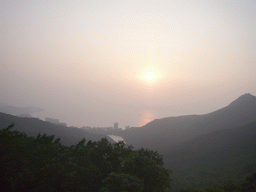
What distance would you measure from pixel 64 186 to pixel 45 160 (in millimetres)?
2890

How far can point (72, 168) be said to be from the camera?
58.5 feet

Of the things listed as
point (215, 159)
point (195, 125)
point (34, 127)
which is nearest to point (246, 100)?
point (195, 125)

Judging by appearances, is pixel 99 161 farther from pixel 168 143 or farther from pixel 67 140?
pixel 168 143

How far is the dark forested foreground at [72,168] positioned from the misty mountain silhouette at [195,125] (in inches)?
1963

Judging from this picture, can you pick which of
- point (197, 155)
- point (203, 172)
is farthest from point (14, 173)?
point (197, 155)

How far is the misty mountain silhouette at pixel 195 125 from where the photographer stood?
72.2 m

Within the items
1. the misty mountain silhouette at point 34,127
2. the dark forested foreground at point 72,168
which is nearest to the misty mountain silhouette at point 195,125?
the misty mountain silhouette at point 34,127

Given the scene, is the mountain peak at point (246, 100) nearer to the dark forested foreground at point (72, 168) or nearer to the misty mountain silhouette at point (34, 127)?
the misty mountain silhouette at point (34, 127)

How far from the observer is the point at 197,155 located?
5028 centimetres

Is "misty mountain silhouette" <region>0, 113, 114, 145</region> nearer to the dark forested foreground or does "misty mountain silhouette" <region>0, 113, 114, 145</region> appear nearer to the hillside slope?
the hillside slope

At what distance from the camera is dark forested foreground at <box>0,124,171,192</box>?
1511cm

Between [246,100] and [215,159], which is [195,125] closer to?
[246,100]

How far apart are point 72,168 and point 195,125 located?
7051 cm

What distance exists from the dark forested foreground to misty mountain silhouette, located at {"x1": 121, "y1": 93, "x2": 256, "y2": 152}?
4985cm
